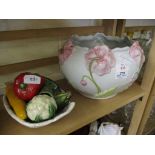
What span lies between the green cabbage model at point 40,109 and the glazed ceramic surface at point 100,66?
0.42 feet

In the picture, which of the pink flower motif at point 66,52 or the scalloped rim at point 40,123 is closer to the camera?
the scalloped rim at point 40,123

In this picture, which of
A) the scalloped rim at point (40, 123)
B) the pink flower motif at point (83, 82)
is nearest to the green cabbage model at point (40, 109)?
the scalloped rim at point (40, 123)

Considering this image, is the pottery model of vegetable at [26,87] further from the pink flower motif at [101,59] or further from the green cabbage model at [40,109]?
the pink flower motif at [101,59]

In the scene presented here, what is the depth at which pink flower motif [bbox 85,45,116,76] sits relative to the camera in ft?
1.60

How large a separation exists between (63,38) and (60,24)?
0.06 m

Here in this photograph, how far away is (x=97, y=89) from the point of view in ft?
1.77

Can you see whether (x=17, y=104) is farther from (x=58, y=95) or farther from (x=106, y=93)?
(x=106, y=93)

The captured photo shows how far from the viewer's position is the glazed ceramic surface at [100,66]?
0.49 m

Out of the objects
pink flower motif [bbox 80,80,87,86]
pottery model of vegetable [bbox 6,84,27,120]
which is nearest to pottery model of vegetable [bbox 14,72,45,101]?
pottery model of vegetable [bbox 6,84,27,120]
